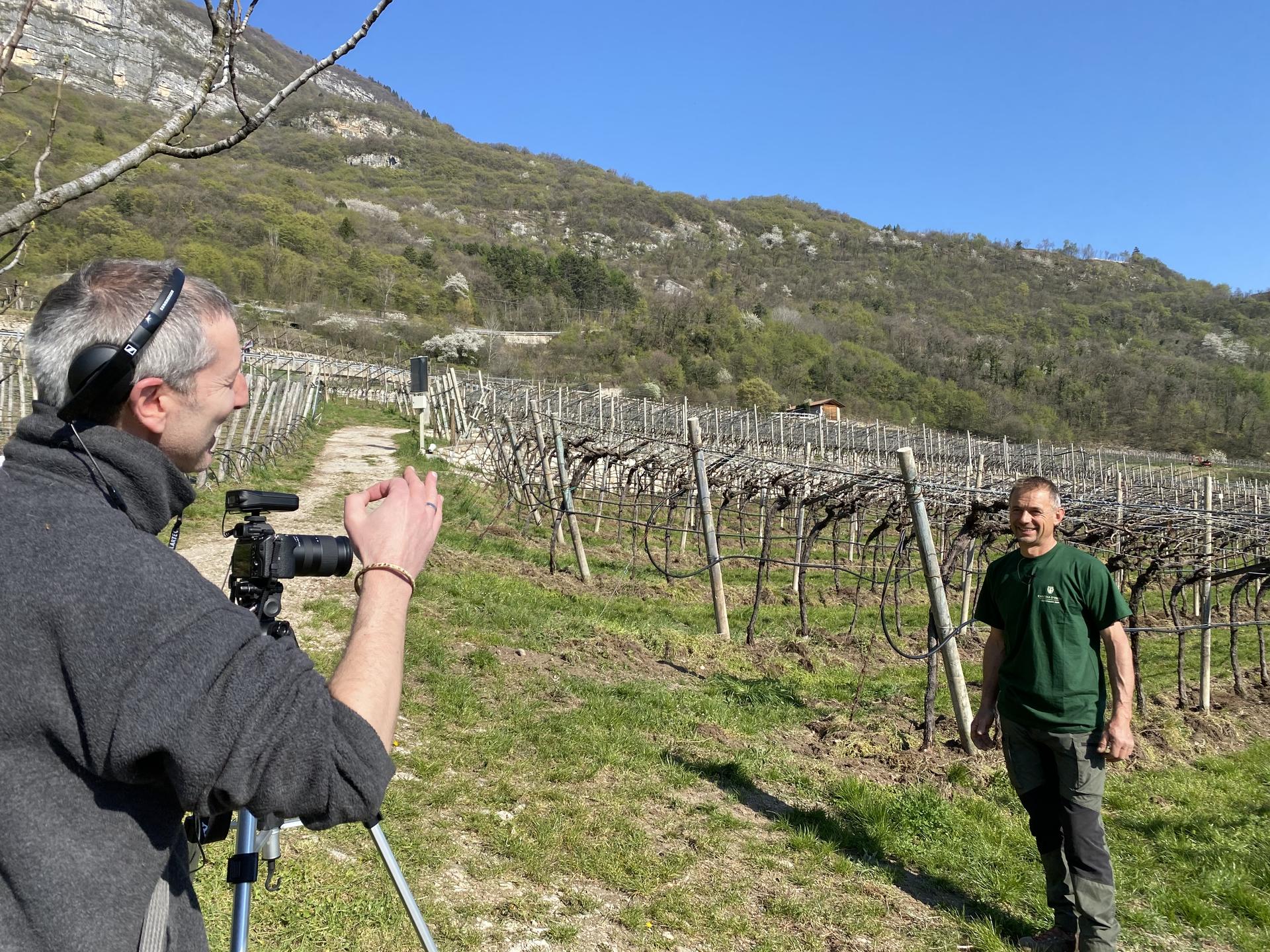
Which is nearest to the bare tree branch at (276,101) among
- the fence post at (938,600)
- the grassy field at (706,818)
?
the grassy field at (706,818)

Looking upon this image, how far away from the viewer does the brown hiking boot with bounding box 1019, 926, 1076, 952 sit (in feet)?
9.89

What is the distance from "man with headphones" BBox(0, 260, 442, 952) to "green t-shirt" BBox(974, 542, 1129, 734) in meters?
2.82

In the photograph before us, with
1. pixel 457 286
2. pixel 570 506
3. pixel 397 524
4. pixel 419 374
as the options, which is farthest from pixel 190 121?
pixel 457 286

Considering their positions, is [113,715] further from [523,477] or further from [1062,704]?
[523,477]

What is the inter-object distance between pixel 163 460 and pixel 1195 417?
2766 inches

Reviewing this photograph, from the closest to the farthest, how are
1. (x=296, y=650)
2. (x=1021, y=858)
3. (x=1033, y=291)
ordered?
(x=296, y=650), (x=1021, y=858), (x=1033, y=291)

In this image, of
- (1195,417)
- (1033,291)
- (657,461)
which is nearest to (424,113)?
(1033,291)

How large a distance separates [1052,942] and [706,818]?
1581 millimetres

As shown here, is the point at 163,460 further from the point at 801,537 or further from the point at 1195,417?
the point at 1195,417

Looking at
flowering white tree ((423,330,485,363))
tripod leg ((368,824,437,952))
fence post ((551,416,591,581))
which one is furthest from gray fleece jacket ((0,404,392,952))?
flowering white tree ((423,330,485,363))

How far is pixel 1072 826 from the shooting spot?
9.53 feet

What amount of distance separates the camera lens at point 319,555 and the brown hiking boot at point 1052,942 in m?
3.28

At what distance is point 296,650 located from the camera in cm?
92

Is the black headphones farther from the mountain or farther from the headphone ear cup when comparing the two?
the mountain
